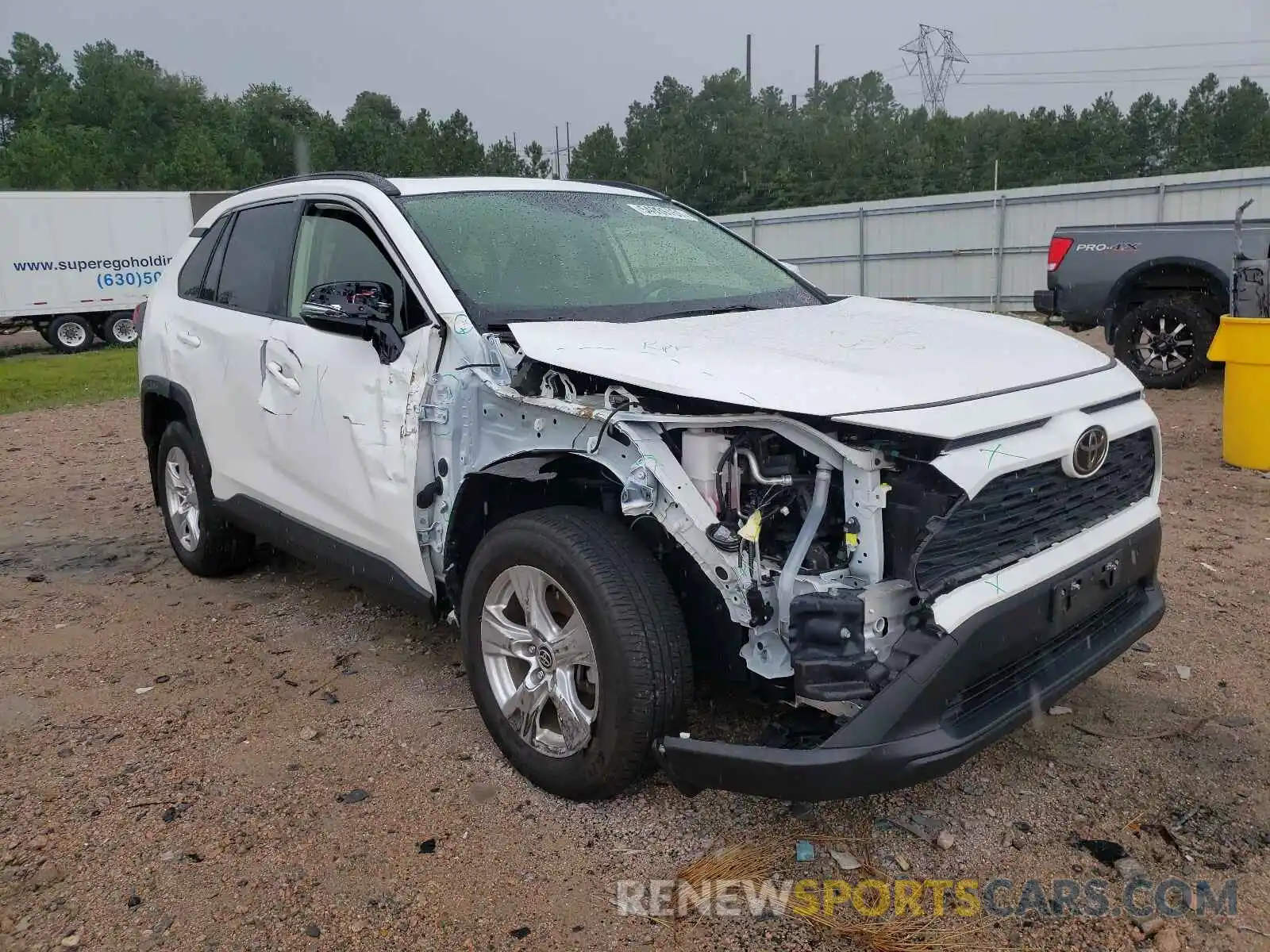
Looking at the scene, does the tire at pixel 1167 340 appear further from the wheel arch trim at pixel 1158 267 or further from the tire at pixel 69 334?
the tire at pixel 69 334

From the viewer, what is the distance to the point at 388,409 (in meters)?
Result: 3.38

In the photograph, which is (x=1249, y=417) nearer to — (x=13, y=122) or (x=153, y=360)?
(x=153, y=360)

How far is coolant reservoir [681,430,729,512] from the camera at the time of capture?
8.45ft

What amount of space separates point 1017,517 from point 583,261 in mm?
1904

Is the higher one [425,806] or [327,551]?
[327,551]

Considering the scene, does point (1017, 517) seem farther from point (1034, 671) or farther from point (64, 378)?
point (64, 378)

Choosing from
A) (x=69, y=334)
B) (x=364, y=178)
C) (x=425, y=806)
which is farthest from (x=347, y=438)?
(x=69, y=334)

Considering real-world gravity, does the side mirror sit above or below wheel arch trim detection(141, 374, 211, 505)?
above

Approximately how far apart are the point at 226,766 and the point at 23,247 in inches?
862

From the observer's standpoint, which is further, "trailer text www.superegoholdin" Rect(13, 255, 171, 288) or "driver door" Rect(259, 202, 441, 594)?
"trailer text www.superegoholdin" Rect(13, 255, 171, 288)

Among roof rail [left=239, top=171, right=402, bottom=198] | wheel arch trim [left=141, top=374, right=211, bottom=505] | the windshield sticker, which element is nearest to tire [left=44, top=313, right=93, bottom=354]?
wheel arch trim [left=141, top=374, right=211, bottom=505]

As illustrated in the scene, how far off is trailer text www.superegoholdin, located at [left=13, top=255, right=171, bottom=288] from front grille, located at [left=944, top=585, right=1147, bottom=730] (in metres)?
22.8

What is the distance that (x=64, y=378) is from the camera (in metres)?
16.1

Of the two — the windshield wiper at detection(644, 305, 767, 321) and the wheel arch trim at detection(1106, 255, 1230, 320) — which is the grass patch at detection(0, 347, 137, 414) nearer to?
the windshield wiper at detection(644, 305, 767, 321)
